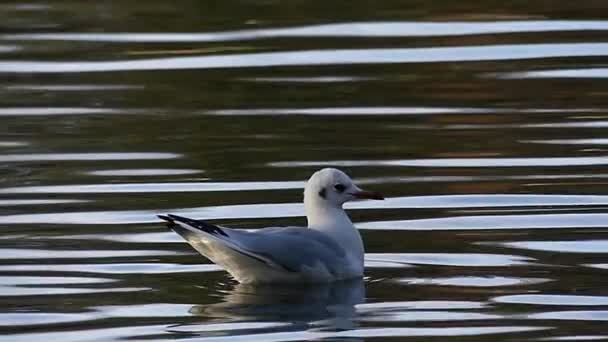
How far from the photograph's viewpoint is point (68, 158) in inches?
514

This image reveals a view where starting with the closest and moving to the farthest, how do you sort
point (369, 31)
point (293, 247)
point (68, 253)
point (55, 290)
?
point (55, 290), point (293, 247), point (68, 253), point (369, 31)

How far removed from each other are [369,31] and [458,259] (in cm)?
705

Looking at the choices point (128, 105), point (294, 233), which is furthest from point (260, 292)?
point (128, 105)

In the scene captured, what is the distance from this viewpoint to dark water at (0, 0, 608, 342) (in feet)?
30.0

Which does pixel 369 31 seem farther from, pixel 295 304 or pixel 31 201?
pixel 295 304

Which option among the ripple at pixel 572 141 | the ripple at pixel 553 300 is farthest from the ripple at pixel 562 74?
the ripple at pixel 553 300

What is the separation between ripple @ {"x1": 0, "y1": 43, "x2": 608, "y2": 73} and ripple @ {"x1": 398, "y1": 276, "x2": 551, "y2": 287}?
248 inches

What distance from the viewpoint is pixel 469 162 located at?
12.4m

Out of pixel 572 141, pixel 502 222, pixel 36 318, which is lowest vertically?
pixel 36 318

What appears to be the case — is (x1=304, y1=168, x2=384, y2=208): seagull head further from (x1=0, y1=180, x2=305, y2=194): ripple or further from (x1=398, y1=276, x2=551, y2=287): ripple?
(x1=0, y1=180, x2=305, y2=194): ripple

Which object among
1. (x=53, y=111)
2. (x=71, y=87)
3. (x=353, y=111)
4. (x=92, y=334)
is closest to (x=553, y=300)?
(x=92, y=334)

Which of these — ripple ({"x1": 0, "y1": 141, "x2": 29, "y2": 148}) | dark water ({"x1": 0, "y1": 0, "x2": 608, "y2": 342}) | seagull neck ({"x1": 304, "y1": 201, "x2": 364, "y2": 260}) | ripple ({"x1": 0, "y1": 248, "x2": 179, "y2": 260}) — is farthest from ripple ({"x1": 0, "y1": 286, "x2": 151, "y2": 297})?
ripple ({"x1": 0, "y1": 141, "x2": 29, "y2": 148})

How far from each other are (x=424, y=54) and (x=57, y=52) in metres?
3.19

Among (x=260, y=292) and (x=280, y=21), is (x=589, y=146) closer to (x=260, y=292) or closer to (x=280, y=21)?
(x=260, y=292)
